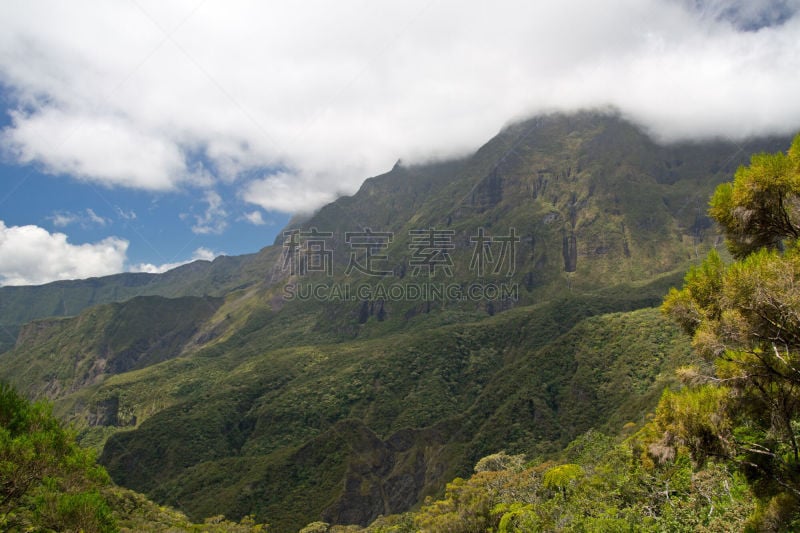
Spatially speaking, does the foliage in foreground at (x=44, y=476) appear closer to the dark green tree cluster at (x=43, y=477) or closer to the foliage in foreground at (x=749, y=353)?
the dark green tree cluster at (x=43, y=477)

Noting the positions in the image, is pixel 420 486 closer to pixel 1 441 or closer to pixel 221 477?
pixel 221 477

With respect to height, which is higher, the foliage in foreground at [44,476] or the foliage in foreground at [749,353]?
the foliage in foreground at [749,353]

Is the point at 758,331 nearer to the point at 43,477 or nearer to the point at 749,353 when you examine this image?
the point at 749,353

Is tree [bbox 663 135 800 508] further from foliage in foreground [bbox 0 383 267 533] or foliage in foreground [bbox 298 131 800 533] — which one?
foliage in foreground [bbox 0 383 267 533]

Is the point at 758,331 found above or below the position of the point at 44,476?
above

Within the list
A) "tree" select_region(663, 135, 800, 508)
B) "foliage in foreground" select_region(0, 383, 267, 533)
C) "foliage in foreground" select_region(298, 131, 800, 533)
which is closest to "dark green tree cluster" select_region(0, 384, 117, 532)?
"foliage in foreground" select_region(0, 383, 267, 533)

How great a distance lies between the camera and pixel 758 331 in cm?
950

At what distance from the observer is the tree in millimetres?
9133

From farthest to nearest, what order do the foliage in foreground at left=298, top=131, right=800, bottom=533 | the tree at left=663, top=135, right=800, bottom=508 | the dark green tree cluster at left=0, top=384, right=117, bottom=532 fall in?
the dark green tree cluster at left=0, top=384, right=117, bottom=532 → the foliage in foreground at left=298, top=131, right=800, bottom=533 → the tree at left=663, top=135, right=800, bottom=508

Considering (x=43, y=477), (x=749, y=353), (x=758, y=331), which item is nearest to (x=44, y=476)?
(x=43, y=477)

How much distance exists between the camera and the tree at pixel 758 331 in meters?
→ 9.13

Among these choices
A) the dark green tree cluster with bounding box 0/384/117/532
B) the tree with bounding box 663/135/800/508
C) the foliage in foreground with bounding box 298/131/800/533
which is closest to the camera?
the tree with bounding box 663/135/800/508

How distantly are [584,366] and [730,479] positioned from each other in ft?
452

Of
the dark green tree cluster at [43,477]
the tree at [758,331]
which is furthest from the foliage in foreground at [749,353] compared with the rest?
the dark green tree cluster at [43,477]
